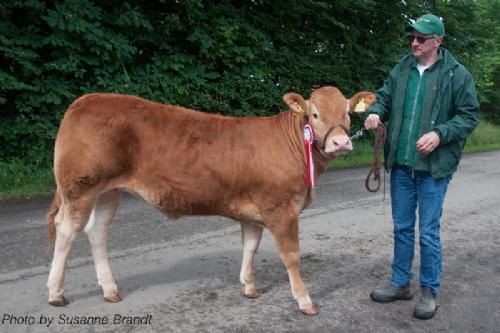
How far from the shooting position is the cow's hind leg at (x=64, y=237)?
430cm

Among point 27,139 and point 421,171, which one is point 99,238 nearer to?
point 421,171

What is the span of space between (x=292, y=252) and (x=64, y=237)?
5.99ft

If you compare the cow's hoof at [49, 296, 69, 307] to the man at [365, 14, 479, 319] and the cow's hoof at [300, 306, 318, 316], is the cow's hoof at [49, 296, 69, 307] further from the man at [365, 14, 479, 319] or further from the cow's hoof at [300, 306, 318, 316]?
the man at [365, 14, 479, 319]

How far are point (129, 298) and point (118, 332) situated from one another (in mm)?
642

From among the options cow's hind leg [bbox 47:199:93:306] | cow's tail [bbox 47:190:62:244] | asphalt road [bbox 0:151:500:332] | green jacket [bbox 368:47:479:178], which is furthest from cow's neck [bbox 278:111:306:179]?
cow's tail [bbox 47:190:62:244]

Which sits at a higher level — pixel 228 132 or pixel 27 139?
pixel 228 132

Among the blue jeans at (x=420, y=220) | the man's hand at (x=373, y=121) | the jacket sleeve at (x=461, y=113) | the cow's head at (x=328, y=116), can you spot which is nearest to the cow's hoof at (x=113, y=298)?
the cow's head at (x=328, y=116)

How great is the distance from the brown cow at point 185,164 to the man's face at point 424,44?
525 millimetres

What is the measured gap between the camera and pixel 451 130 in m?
4.19

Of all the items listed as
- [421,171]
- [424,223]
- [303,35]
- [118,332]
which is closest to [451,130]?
[421,171]

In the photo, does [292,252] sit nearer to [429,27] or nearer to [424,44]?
[424,44]

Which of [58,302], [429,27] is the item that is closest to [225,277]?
[58,302]

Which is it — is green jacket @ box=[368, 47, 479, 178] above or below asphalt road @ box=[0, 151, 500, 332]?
above

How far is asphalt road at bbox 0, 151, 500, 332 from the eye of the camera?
4195 mm
